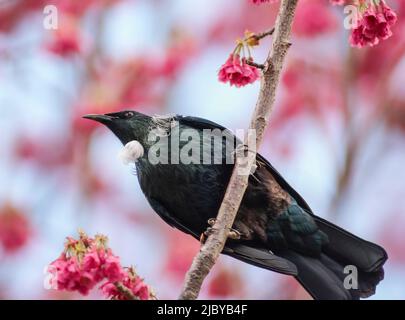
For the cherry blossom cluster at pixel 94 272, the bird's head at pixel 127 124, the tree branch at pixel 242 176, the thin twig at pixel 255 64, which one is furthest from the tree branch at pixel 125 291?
the bird's head at pixel 127 124

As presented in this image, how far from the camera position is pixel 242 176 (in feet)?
9.95

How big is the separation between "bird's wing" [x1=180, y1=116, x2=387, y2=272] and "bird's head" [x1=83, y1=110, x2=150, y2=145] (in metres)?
0.24

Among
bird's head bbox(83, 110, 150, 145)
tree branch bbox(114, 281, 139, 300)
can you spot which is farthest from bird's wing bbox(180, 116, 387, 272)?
tree branch bbox(114, 281, 139, 300)

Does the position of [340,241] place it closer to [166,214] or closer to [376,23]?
[166,214]

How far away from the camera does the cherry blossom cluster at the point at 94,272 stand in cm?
282

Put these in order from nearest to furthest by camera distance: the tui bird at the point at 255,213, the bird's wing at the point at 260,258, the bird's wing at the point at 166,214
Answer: the bird's wing at the point at 260,258 → the tui bird at the point at 255,213 → the bird's wing at the point at 166,214

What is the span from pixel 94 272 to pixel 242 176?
72 cm

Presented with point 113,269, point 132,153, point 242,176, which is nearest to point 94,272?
point 113,269

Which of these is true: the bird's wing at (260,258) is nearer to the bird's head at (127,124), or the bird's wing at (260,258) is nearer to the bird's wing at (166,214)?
the bird's wing at (166,214)

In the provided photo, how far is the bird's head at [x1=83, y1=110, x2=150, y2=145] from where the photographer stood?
436 centimetres

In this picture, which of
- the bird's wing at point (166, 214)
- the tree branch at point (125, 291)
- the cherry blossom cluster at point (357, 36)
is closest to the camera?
the tree branch at point (125, 291)

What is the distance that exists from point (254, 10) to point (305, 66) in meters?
2.32

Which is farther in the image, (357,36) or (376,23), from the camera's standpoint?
(357,36)

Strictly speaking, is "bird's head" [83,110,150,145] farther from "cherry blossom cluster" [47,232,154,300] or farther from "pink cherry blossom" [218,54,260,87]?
"cherry blossom cluster" [47,232,154,300]
